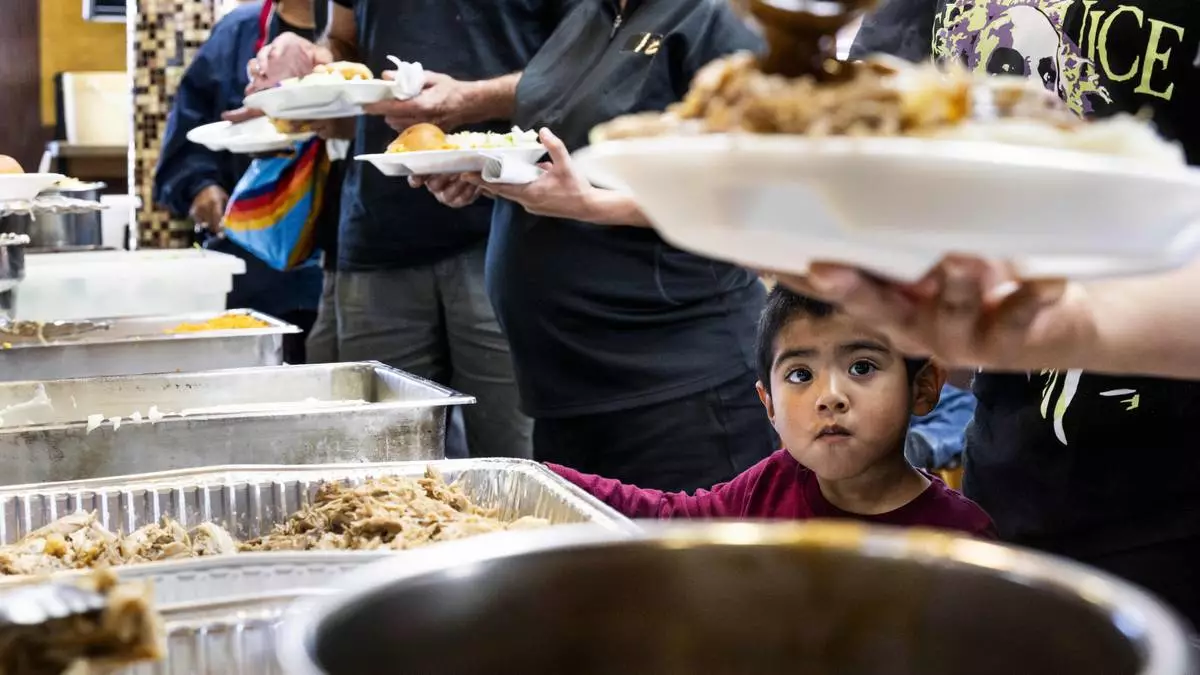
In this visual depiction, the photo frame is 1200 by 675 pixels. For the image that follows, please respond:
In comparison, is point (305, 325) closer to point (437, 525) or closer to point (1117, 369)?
point (437, 525)

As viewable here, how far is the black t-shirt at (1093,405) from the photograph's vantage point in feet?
4.02

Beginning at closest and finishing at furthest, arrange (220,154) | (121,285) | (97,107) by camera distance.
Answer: (121,285) → (220,154) → (97,107)

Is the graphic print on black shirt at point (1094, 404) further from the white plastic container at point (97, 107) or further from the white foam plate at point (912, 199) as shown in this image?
the white plastic container at point (97, 107)

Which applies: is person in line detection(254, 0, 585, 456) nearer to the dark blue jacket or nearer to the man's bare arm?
the man's bare arm

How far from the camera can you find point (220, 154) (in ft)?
14.6

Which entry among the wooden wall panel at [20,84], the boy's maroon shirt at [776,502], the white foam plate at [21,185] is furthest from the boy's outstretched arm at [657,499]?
the wooden wall panel at [20,84]

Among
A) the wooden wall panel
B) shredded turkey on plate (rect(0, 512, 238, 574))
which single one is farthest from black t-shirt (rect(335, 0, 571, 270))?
the wooden wall panel

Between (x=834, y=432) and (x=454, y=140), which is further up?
(x=454, y=140)

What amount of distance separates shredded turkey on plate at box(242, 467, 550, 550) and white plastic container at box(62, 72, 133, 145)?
19.4 feet

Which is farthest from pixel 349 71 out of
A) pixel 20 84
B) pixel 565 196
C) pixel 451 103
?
pixel 20 84

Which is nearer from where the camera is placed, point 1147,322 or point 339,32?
point 1147,322

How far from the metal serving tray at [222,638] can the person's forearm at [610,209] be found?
40.6 inches

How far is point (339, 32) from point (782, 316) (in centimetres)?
157

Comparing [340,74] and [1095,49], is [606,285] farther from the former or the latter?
[1095,49]
